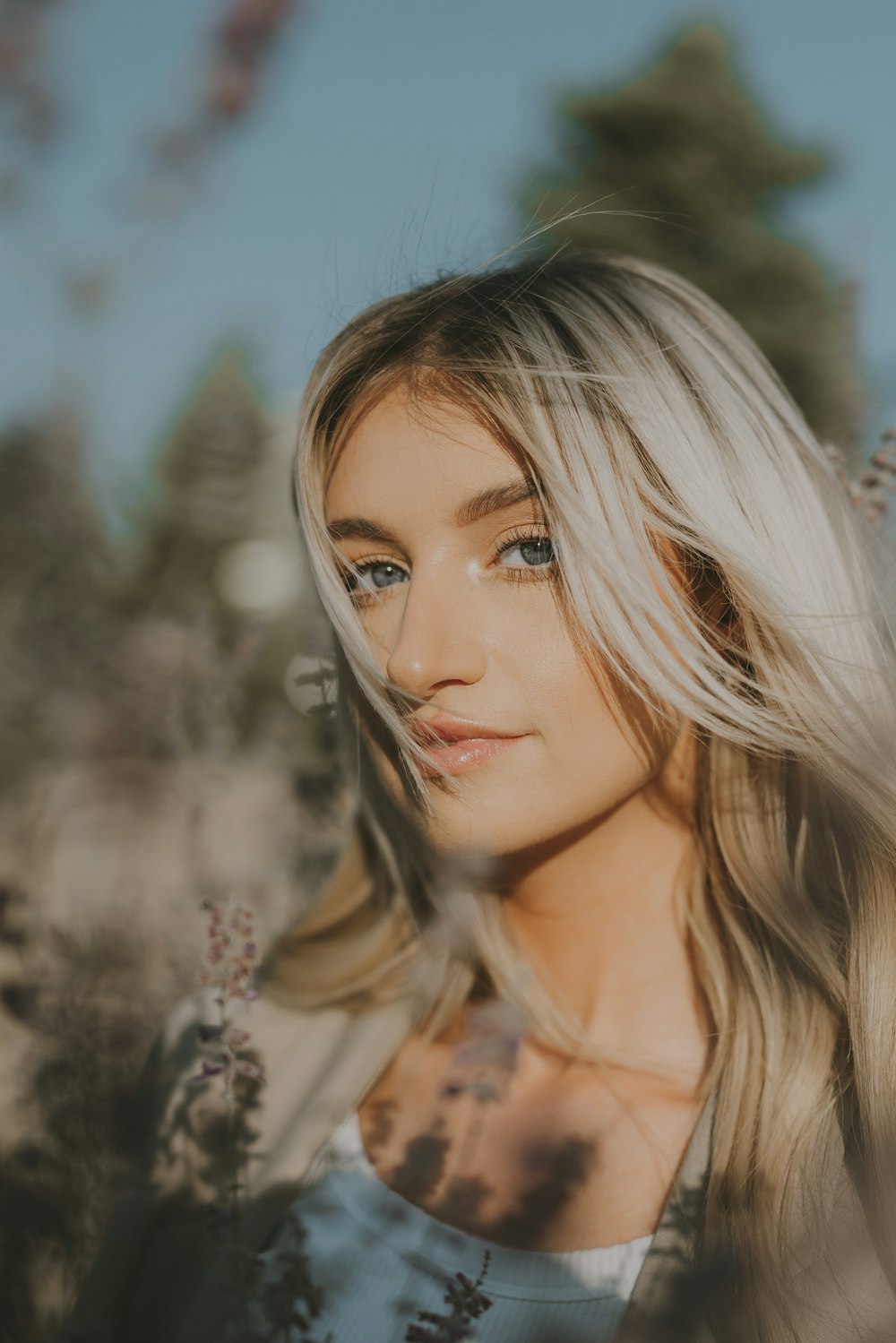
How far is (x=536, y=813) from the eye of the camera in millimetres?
1777

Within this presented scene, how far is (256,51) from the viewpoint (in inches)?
95.9

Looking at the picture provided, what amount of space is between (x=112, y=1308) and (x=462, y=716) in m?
1.41

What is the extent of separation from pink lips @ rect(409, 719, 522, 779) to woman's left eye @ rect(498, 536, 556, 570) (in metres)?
0.29

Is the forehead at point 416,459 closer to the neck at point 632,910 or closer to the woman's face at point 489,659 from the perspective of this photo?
the woman's face at point 489,659

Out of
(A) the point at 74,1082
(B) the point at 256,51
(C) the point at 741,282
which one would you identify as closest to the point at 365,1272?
(A) the point at 74,1082

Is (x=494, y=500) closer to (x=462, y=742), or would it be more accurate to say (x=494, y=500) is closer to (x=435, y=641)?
(x=435, y=641)

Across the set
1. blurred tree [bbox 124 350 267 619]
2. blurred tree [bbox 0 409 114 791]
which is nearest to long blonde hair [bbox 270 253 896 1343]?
blurred tree [bbox 0 409 114 791]

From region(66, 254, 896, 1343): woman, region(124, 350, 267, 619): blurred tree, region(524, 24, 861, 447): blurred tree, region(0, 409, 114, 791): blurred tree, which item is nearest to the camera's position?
region(66, 254, 896, 1343): woman

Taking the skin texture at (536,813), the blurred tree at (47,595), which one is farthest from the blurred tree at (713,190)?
the skin texture at (536,813)

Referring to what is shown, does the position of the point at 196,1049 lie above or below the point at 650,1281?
above

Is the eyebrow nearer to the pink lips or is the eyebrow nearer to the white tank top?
the pink lips

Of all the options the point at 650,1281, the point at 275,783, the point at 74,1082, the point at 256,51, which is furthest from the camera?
the point at 275,783

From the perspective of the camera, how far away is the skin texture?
176 centimetres

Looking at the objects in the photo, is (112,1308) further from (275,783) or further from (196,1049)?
(275,783)
